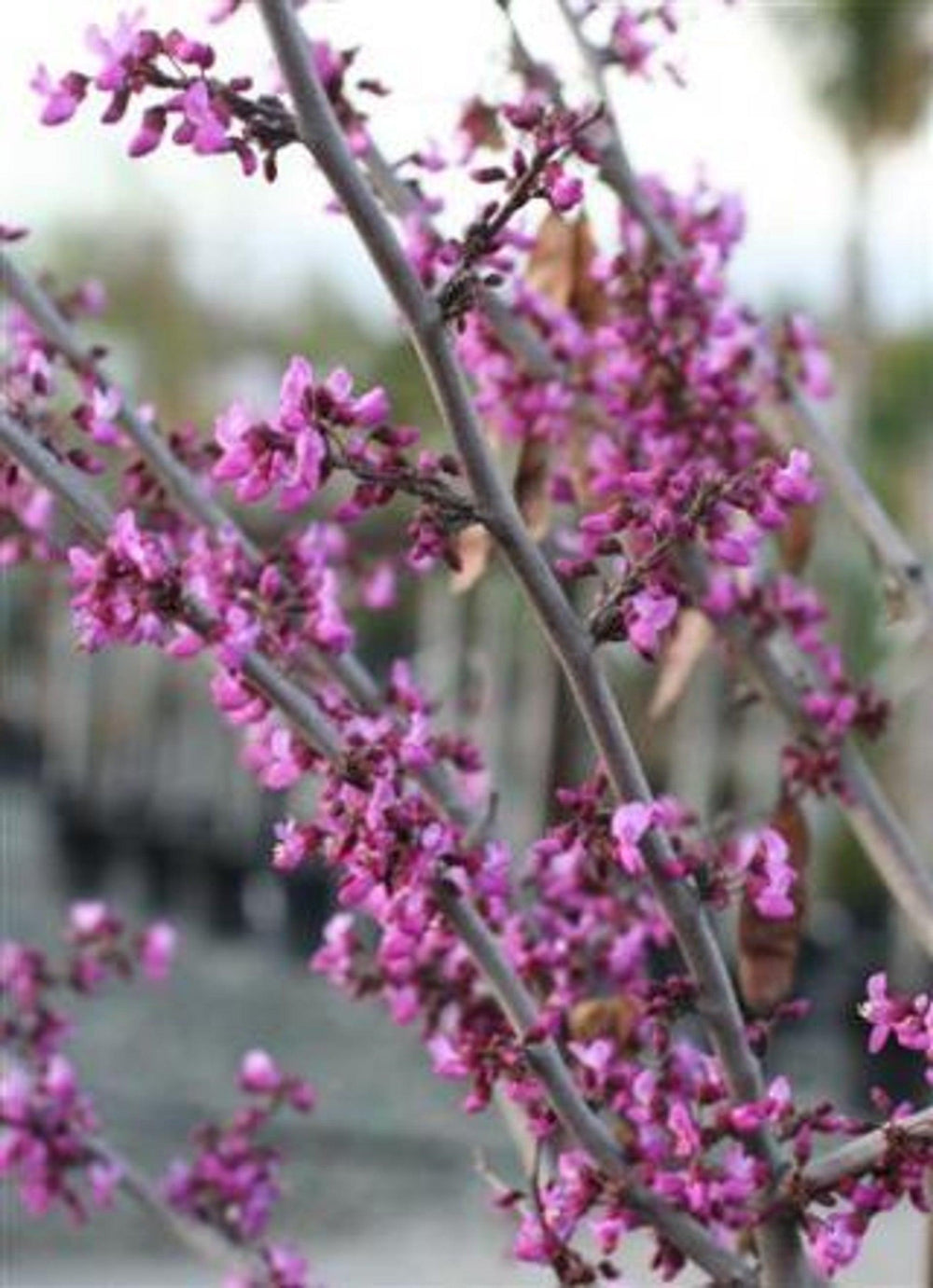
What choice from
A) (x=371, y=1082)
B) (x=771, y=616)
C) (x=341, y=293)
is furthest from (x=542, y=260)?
(x=341, y=293)

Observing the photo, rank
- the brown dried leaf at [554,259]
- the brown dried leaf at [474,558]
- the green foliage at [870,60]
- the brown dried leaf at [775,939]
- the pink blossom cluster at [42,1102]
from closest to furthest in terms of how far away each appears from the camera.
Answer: the brown dried leaf at [775,939], the brown dried leaf at [474,558], the brown dried leaf at [554,259], the pink blossom cluster at [42,1102], the green foliage at [870,60]

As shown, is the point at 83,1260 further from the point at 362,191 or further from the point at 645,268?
the point at 362,191

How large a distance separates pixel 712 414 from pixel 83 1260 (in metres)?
4.79

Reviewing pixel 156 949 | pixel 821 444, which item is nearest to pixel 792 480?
pixel 821 444

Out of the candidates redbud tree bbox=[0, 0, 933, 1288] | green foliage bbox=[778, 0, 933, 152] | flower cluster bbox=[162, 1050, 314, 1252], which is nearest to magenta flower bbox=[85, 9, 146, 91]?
redbud tree bbox=[0, 0, 933, 1288]

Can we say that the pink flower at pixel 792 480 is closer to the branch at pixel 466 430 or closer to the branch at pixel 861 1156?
the branch at pixel 466 430

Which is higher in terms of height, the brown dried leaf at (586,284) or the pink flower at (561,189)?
the brown dried leaf at (586,284)

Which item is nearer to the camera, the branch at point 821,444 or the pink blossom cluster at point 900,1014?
the pink blossom cluster at point 900,1014

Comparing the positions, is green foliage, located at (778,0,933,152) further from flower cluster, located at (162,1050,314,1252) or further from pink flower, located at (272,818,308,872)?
pink flower, located at (272,818,308,872)

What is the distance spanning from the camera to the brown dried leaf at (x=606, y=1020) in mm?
2289

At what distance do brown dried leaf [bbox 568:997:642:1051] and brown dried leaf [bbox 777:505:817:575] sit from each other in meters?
0.51

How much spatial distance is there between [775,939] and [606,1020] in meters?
0.22

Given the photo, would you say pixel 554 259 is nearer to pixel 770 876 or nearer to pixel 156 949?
pixel 770 876

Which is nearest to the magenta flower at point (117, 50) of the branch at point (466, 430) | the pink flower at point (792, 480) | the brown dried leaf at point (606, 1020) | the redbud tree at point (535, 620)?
the redbud tree at point (535, 620)
